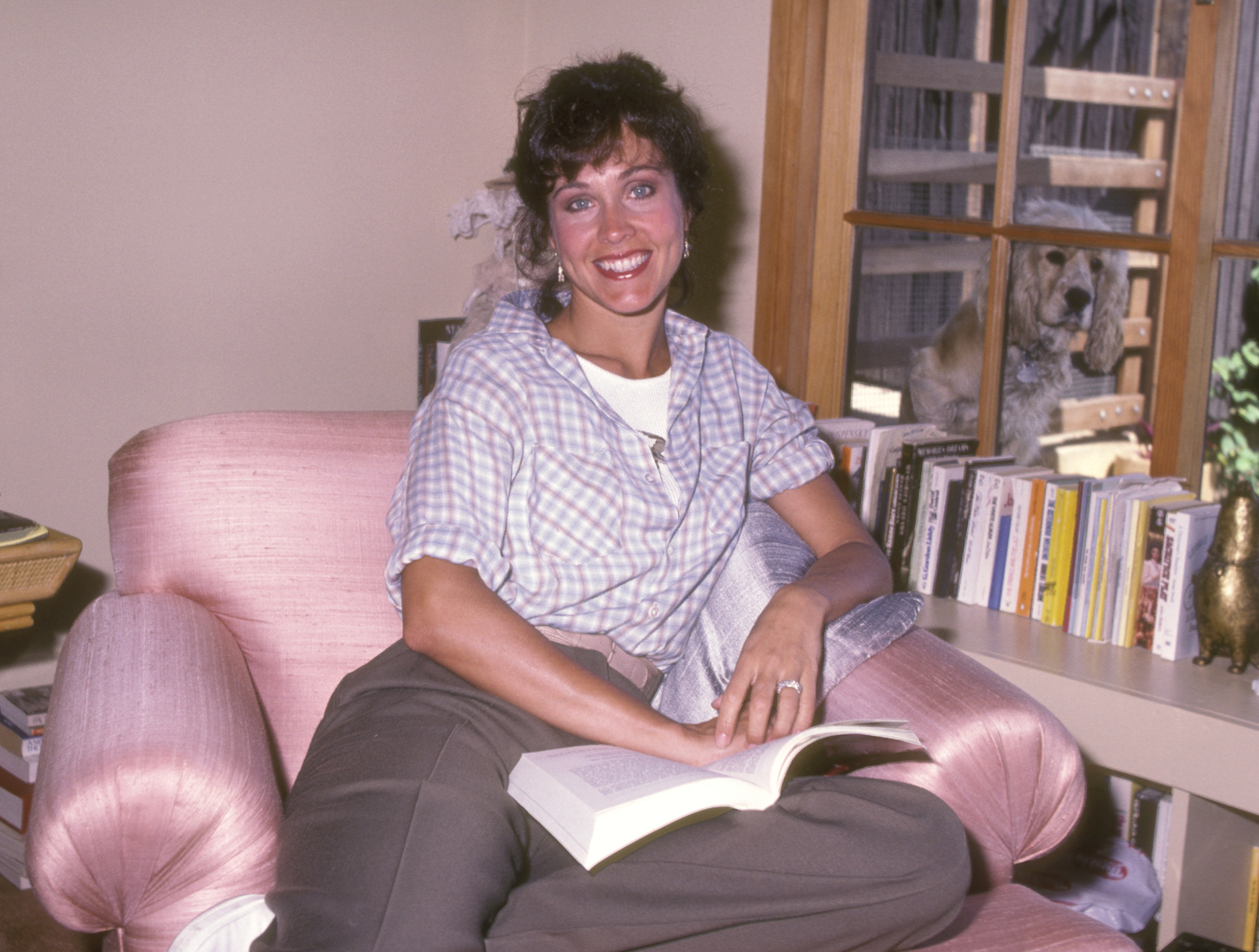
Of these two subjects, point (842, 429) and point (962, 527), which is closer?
point (962, 527)

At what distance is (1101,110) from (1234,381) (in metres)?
0.47

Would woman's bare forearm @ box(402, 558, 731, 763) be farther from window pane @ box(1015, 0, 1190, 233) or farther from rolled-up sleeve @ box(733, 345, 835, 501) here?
window pane @ box(1015, 0, 1190, 233)

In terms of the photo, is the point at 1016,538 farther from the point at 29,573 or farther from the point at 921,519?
the point at 29,573

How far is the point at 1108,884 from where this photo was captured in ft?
Answer: 5.90

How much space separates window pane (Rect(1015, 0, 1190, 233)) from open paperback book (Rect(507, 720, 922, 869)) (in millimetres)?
1162

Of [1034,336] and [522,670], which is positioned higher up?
[1034,336]

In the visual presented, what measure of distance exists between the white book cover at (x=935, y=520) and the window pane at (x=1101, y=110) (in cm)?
46

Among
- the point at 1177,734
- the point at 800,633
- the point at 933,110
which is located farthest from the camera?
the point at 933,110

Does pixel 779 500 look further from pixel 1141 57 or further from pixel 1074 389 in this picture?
pixel 1141 57

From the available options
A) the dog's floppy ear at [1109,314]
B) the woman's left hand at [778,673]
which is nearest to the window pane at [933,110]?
the dog's floppy ear at [1109,314]

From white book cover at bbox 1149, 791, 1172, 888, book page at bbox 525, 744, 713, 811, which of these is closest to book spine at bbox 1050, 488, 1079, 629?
white book cover at bbox 1149, 791, 1172, 888

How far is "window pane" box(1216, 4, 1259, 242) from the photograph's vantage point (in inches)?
68.1

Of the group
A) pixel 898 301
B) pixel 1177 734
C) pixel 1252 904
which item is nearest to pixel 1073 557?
pixel 1177 734

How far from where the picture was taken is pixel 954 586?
1.92 m
